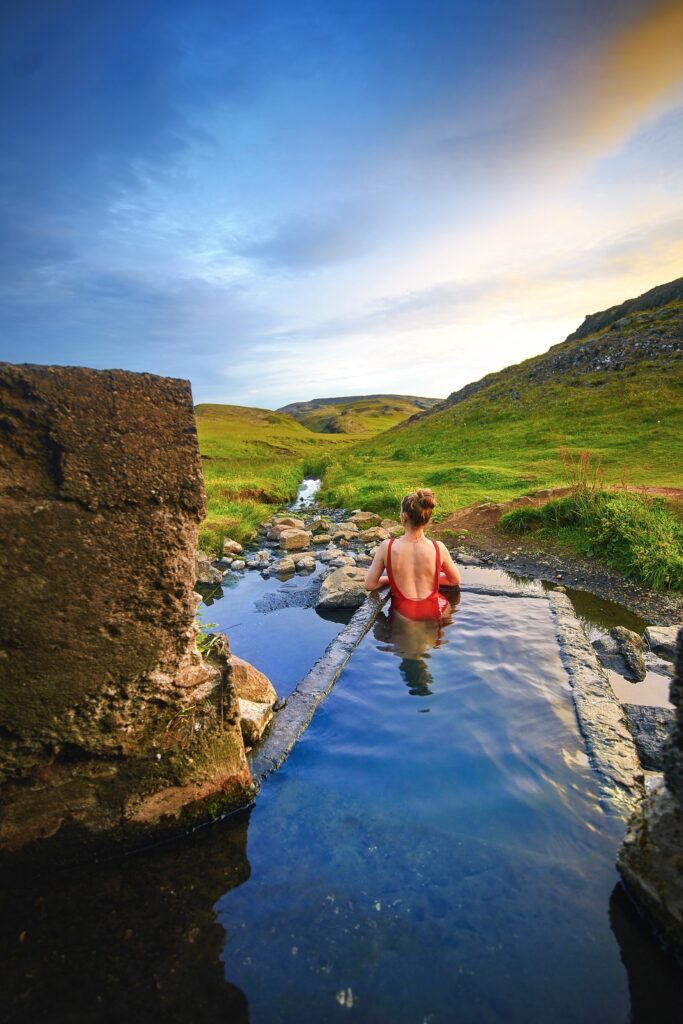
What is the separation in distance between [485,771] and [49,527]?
11.8 ft

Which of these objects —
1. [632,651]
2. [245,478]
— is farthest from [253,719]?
[245,478]

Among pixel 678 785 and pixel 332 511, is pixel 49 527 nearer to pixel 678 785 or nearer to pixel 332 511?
pixel 678 785

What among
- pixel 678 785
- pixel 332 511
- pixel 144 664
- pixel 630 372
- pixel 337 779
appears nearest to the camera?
pixel 678 785

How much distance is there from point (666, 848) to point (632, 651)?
4.00 meters

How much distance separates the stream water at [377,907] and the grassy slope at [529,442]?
10.5 m

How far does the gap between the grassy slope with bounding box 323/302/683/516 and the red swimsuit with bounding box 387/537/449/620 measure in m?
7.67

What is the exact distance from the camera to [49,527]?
9.68 feet

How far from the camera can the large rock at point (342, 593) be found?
28.1 feet

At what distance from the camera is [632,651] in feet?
19.9

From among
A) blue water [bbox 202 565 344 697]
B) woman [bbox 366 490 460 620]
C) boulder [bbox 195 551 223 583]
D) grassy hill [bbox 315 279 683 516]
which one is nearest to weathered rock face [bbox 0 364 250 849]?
blue water [bbox 202 565 344 697]

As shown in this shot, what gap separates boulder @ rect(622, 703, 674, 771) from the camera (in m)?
4.18

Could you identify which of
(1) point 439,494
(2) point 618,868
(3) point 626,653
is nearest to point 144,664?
(2) point 618,868

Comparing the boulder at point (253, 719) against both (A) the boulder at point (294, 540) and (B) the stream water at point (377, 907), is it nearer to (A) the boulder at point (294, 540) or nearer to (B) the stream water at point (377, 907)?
(B) the stream water at point (377, 907)

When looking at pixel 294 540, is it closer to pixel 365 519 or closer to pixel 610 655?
pixel 365 519
